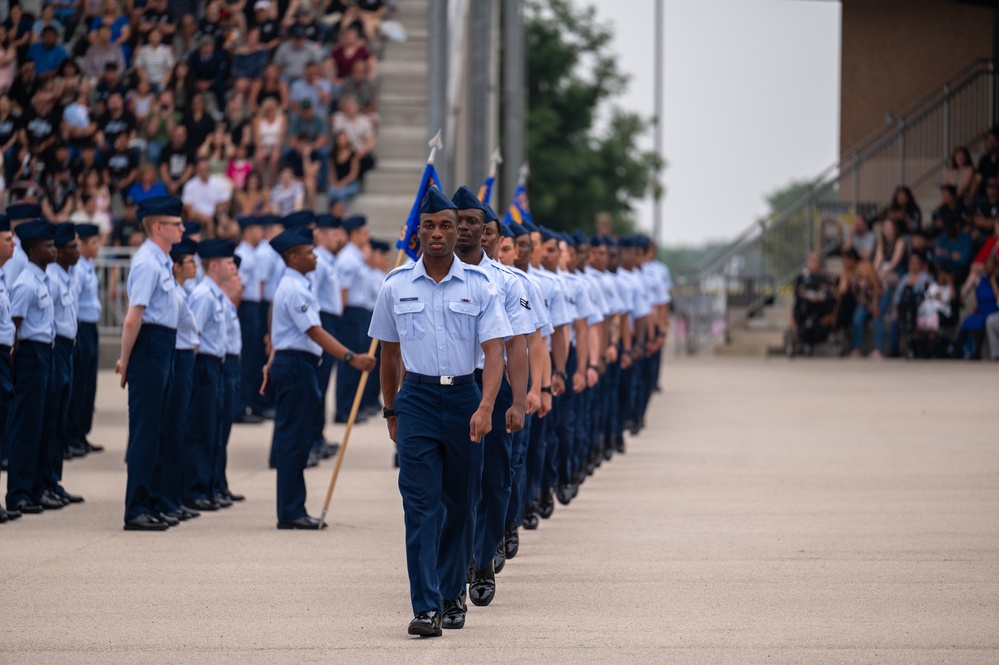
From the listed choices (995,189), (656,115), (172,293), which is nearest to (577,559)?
(172,293)

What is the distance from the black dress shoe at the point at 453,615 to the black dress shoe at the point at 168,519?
398 cm

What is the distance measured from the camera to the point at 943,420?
63.9 feet

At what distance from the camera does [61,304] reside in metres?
13.3

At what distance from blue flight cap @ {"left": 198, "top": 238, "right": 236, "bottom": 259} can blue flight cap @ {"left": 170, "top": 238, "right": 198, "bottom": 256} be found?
0.64 meters

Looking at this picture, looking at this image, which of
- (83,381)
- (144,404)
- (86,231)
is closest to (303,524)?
(144,404)

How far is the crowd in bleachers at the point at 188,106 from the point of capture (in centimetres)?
2628

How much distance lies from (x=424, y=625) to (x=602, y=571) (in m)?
2.19

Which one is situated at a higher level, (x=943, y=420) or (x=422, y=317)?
(x=422, y=317)

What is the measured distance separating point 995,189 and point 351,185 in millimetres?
11233

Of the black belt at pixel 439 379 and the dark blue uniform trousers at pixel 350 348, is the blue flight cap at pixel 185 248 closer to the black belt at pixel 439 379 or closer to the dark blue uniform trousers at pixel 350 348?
the black belt at pixel 439 379

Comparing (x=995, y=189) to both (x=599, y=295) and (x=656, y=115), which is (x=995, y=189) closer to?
(x=599, y=295)

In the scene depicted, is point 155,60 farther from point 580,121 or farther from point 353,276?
point 580,121

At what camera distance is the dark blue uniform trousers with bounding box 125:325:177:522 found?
37.9ft

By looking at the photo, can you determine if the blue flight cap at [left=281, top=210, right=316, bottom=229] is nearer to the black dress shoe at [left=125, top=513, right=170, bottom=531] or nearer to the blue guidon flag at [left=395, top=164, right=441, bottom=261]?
the blue guidon flag at [left=395, top=164, right=441, bottom=261]
